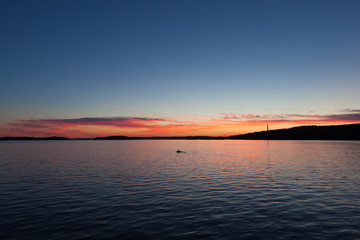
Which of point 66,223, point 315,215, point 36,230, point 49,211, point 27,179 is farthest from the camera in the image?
point 27,179

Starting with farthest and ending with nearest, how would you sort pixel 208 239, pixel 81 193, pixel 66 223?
1. pixel 81 193
2. pixel 66 223
3. pixel 208 239

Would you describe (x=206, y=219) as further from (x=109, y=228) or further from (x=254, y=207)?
(x=109, y=228)

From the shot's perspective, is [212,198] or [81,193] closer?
[212,198]

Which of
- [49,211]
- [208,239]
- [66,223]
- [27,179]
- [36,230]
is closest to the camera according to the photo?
[208,239]

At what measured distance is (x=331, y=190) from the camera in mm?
27641

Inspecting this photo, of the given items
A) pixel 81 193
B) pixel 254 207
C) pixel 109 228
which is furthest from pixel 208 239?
pixel 81 193

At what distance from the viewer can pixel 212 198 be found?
24453mm

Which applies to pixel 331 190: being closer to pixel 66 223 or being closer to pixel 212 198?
pixel 212 198

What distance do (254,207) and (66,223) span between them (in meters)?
14.7

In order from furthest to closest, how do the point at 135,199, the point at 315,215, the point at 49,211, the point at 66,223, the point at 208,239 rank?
the point at 135,199 → the point at 49,211 → the point at 315,215 → the point at 66,223 → the point at 208,239

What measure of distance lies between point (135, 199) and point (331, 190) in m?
21.4

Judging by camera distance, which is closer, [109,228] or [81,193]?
[109,228]

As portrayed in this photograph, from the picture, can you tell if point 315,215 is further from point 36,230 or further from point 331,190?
point 36,230

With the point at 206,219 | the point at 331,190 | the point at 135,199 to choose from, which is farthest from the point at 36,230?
the point at 331,190
